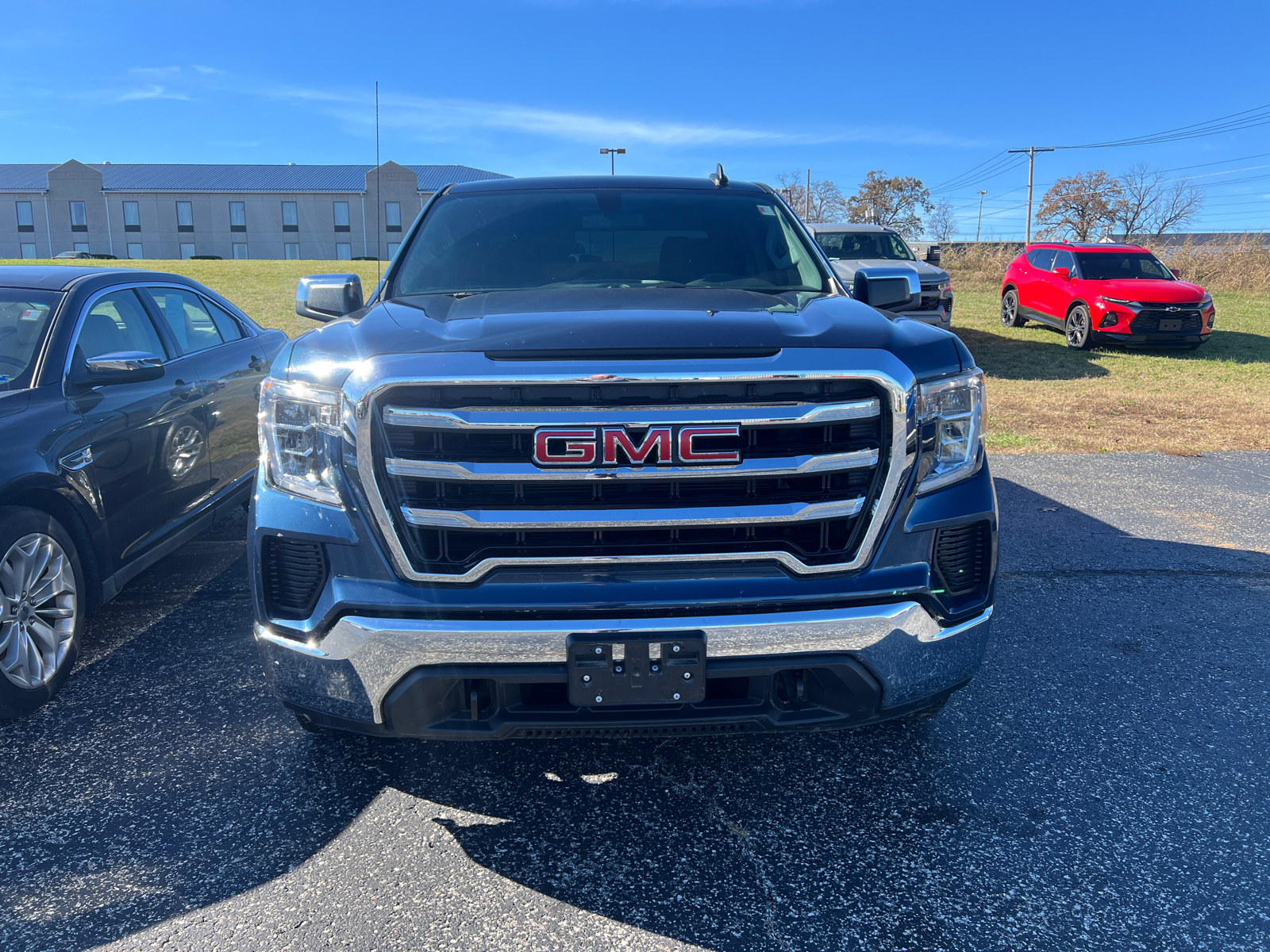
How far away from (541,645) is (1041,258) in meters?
17.6

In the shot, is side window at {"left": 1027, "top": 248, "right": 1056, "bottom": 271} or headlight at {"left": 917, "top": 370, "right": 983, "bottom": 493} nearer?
headlight at {"left": 917, "top": 370, "right": 983, "bottom": 493}

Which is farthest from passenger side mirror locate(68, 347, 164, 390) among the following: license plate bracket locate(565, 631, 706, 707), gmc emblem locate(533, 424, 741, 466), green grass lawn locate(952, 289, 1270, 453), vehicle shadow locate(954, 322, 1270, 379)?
vehicle shadow locate(954, 322, 1270, 379)

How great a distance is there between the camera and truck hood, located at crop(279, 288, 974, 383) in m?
2.32

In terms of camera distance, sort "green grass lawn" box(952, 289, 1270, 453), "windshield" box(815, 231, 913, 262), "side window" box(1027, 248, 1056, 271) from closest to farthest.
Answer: "green grass lawn" box(952, 289, 1270, 453) < "windshield" box(815, 231, 913, 262) < "side window" box(1027, 248, 1056, 271)

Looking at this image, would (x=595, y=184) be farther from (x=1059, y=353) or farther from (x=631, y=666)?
(x=1059, y=353)

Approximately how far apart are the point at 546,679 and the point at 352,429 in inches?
30.9

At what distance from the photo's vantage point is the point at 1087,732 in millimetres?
3215

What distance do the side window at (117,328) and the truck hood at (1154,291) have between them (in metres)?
14.7

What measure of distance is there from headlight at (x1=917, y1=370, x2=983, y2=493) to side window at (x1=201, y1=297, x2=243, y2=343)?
14.4 ft

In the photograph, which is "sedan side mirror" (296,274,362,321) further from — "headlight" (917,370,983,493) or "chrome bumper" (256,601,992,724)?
"headlight" (917,370,983,493)

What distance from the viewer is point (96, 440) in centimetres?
383

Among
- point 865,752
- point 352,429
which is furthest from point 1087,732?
point 352,429

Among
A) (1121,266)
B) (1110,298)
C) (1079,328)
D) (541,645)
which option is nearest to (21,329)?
(541,645)

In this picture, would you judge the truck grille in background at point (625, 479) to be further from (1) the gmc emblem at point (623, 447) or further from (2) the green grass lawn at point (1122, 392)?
(2) the green grass lawn at point (1122, 392)
